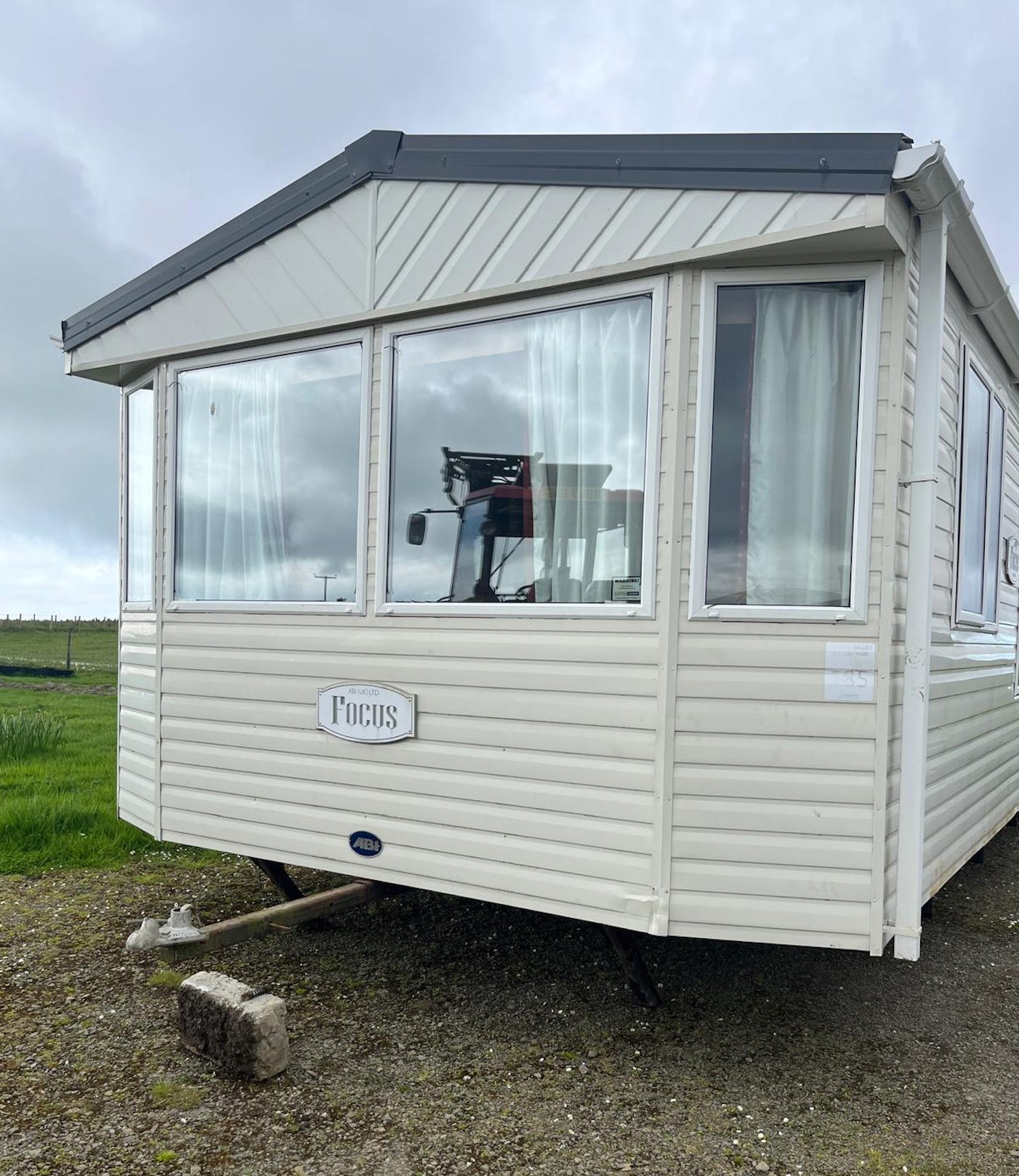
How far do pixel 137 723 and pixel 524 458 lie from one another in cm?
255

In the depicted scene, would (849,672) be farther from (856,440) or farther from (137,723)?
(137,723)

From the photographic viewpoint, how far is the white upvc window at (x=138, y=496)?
5008 mm

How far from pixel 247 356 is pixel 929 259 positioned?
279 centimetres

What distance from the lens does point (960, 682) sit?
170 inches

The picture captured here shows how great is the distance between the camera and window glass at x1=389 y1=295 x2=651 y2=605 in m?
3.56

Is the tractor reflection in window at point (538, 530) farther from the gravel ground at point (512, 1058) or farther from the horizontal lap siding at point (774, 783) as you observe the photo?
the gravel ground at point (512, 1058)

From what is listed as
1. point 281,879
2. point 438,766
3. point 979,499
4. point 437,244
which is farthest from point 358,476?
point 979,499

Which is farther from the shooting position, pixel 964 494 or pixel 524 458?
pixel 964 494

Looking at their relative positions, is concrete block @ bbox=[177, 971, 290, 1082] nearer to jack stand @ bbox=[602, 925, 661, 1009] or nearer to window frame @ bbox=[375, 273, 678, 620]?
jack stand @ bbox=[602, 925, 661, 1009]

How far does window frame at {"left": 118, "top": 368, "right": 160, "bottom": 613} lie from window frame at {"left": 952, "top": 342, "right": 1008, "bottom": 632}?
360 centimetres

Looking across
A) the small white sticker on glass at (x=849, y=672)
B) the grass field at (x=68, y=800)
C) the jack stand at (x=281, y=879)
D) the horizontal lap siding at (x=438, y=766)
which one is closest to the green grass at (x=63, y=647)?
the grass field at (x=68, y=800)

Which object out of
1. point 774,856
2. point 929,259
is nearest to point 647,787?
point 774,856

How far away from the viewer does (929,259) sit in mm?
3379

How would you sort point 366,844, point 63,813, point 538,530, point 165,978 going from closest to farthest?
point 538,530 < point 366,844 < point 165,978 < point 63,813
